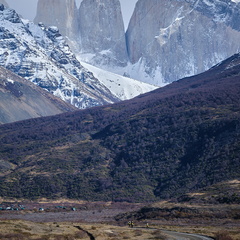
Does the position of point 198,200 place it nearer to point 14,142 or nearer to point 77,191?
point 77,191

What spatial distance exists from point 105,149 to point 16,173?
27.6m

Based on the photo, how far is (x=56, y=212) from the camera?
98.4m

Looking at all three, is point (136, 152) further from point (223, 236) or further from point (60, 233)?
point (223, 236)

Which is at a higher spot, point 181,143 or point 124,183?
point 181,143

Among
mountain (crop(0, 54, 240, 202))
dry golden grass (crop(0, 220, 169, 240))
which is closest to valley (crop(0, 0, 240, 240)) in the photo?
dry golden grass (crop(0, 220, 169, 240))

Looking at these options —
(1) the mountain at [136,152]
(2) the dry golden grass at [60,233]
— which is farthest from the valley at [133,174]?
(1) the mountain at [136,152]

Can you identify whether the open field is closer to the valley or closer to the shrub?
the valley

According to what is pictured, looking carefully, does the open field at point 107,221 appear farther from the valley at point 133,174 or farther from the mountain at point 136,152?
the mountain at point 136,152

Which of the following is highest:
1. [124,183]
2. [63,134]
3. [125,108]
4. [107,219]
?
[125,108]

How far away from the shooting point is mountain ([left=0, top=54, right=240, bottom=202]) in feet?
371

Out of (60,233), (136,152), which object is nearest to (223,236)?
(60,233)

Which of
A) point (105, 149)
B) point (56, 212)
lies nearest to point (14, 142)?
point (105, 149)

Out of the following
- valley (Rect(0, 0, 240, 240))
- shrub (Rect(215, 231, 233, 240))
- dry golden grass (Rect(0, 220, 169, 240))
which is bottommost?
shrub (Rect(215, 231, 233, 240))

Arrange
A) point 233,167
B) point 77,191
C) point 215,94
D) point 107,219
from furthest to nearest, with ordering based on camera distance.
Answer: point 215,94 → point 77,191 → point 233,167 → point 107,219
